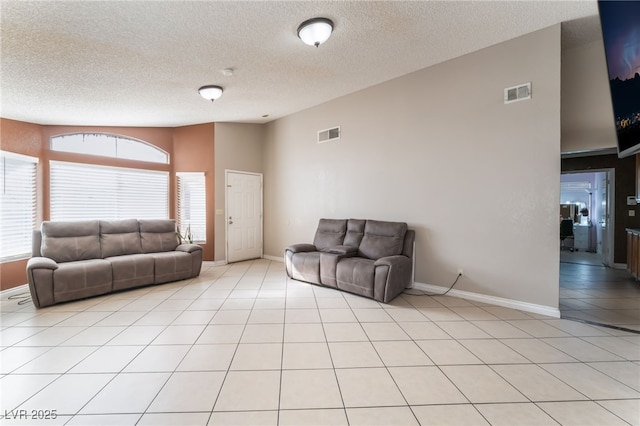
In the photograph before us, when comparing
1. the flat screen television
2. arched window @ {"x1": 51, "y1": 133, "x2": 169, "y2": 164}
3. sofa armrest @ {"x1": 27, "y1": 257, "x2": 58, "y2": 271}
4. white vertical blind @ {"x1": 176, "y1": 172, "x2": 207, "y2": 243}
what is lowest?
sofa armrest @ {"x1": 27, "y1": 257, "x2": 58, "y2": 271}

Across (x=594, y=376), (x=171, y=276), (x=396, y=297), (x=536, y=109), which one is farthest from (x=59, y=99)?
(x=594, y=376)

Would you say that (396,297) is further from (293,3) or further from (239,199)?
(239,199)

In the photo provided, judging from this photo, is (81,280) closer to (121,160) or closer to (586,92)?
(121,160)

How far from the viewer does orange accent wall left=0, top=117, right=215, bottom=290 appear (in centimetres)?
414

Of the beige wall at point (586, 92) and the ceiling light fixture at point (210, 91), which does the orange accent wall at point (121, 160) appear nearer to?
the ceiling light fixture at point (210, 91)

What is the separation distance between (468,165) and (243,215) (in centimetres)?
467

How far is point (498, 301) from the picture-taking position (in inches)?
129

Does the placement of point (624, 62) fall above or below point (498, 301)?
above

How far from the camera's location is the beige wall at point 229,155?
225 inches

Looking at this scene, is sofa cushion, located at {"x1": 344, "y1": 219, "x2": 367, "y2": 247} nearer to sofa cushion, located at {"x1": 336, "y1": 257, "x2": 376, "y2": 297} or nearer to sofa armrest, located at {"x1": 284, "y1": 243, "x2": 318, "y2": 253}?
sofa cushion, located at {"x1": 336, "y1": 257, "x2": 376, "y2": 297}

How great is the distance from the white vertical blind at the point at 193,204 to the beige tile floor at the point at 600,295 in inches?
245

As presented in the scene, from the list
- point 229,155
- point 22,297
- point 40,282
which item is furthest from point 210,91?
point 22,297

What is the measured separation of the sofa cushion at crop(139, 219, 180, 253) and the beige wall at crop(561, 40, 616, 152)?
22.0 ft

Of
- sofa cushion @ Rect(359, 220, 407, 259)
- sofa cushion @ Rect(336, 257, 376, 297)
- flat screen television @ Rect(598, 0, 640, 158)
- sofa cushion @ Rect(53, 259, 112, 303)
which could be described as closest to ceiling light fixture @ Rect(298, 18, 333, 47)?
flat screen television @ Rect(598, 0, 640, 158)
